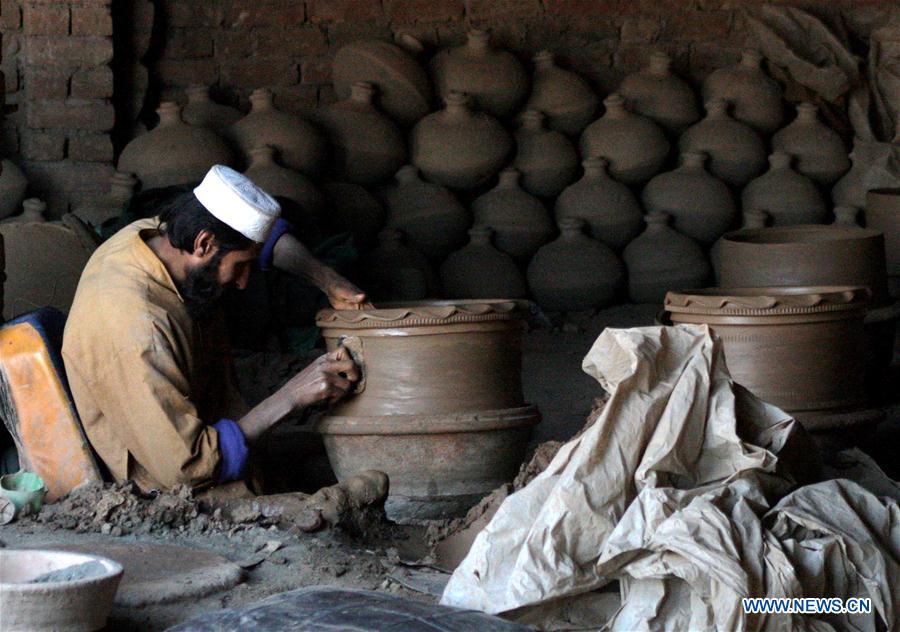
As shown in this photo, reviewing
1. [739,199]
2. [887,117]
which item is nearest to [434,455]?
[739,199]

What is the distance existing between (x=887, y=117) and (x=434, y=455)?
16.0 feet

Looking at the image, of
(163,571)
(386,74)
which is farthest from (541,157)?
(163,571)

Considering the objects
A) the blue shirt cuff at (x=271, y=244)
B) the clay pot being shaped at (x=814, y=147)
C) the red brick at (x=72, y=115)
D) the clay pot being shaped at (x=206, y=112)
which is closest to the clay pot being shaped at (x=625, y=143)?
the clay pot being shaped at (x=814, y=147)

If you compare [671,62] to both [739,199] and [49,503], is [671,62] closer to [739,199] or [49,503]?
[739,199]

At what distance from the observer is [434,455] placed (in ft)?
13.6

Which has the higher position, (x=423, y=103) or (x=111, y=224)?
(x=423, y=103)

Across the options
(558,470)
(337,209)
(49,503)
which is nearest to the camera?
(558,470)

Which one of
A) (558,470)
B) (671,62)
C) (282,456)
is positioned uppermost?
(671,62)

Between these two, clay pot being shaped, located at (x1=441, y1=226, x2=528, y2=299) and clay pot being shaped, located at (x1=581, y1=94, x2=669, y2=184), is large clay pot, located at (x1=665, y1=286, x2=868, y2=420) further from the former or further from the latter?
clay pot being shaped, located at (x1=581, y1=94, x2=669, y2=184)

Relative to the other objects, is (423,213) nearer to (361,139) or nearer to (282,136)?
(361,139)

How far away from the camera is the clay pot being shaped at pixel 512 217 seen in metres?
7.53

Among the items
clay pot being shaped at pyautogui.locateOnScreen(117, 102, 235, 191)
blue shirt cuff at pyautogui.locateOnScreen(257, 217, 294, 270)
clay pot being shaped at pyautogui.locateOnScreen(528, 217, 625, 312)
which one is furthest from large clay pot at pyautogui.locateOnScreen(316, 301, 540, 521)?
clay pot being shaped at pyautogui.locateOnScreen(528, 217, 625, 312)

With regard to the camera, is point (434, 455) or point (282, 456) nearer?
point (434, 455)

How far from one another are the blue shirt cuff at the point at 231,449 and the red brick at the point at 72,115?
355cm
